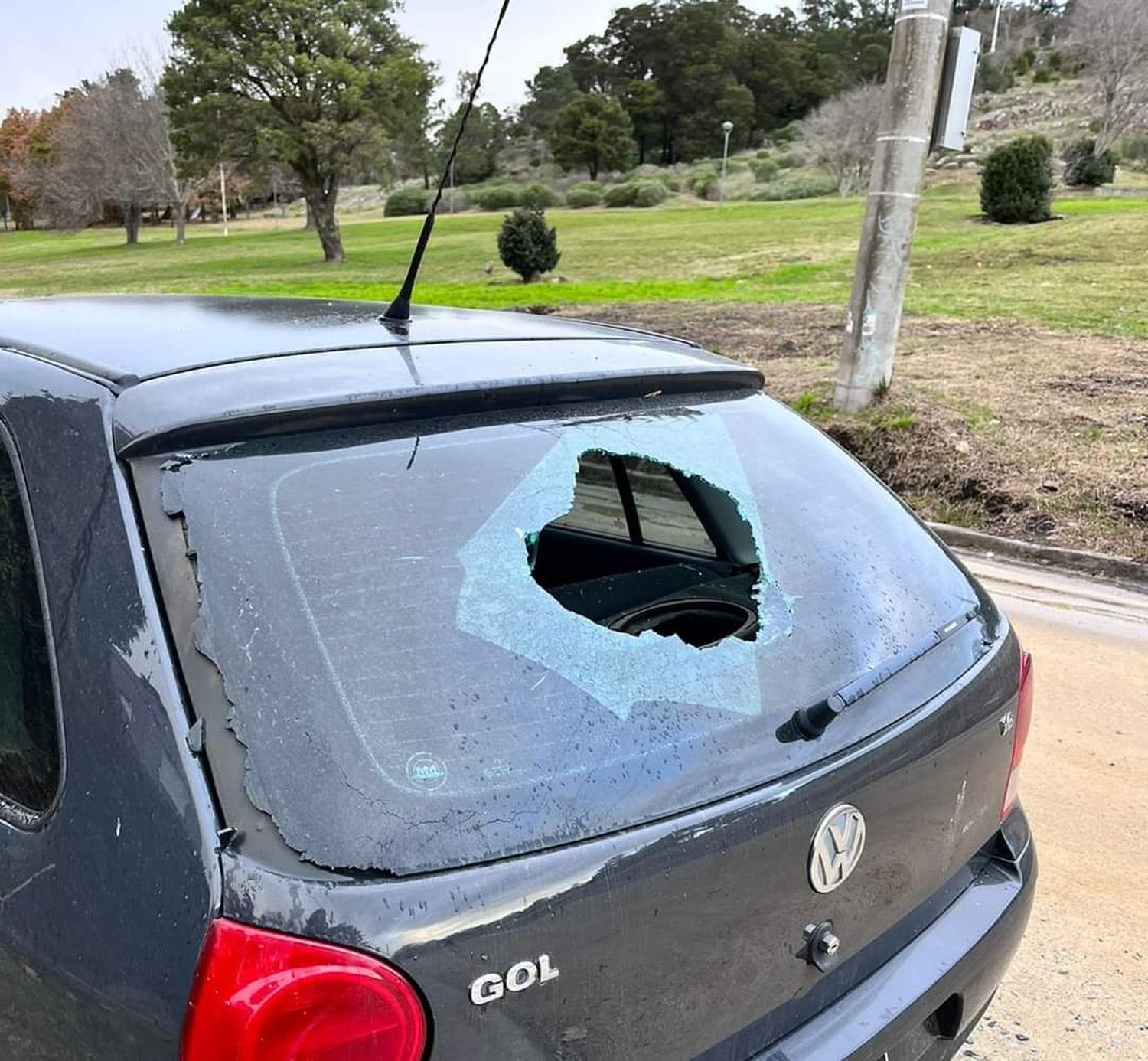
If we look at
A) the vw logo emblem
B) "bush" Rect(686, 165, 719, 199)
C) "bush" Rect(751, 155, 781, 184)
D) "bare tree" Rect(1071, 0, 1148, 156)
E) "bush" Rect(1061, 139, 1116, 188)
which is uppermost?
"bare tree" Rect(1071, 0, 1148, 156)

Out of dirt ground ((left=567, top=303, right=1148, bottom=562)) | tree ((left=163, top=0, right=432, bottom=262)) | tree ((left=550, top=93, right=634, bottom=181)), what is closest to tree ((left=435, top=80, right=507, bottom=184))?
tree ((left=550, top=93, right=634, bottom=181))

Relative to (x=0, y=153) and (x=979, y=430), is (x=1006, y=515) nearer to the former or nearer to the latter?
(x=979, y=430)

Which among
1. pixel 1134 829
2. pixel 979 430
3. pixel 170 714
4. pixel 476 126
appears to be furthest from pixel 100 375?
pixel 476 126

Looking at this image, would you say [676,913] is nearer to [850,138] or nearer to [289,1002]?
[289,1002]

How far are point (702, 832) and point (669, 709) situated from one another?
179 mm

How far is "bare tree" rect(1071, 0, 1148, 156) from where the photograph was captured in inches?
1790

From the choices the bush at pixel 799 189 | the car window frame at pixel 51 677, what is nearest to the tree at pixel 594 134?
the bush at pixel 799 189

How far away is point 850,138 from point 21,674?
5527 centimetres

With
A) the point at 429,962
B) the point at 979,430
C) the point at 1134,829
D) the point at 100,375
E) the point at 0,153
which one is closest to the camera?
the point at 429,962

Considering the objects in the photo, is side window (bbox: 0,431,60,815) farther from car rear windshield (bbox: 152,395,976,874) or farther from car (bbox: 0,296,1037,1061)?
car rear windshield (bbox: 152,395,976,874)

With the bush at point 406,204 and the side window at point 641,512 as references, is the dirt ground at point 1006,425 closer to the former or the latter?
the side window at point 641,512

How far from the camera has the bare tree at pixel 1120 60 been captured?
149ft

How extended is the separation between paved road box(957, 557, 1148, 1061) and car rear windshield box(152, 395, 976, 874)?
1232 mm

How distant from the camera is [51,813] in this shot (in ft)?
4.35
